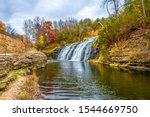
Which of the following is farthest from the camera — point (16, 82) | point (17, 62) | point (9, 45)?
point (9, 45)

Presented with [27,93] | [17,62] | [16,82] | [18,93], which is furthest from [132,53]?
[18,93]

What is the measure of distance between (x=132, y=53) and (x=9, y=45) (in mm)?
14871

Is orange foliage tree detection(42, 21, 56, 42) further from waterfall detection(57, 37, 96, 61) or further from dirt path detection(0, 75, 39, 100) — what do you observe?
dirt path detection(0, 75, 39, 100)

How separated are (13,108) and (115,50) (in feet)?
105

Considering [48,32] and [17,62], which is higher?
[48,32]

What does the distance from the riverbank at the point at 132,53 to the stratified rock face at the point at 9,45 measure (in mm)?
12756

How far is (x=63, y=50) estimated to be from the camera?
71938 millimetres

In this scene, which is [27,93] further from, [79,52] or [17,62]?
[79,52]

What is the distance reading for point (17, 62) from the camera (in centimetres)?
2581

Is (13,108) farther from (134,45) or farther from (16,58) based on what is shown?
(134,45)

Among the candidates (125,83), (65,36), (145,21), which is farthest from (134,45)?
(65,36)

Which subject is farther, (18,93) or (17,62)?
(17,62)

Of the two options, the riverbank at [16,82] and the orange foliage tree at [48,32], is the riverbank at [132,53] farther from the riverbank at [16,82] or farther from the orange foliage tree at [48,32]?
the orange foliage tree at [48,32]

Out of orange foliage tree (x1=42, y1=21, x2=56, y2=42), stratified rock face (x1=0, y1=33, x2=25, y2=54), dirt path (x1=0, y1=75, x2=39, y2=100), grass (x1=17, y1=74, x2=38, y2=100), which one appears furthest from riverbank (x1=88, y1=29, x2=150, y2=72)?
orange foliage tree (x1=42, y1=21, x2=56, y2=42)
